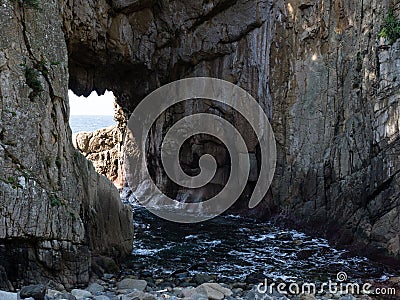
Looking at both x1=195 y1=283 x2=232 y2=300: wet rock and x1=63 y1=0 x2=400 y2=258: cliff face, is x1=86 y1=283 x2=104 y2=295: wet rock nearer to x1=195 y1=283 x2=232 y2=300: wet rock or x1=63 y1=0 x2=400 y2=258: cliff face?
x1=195 y1=283 x2=232 y2=300: wet rock

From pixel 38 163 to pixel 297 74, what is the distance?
1479 cm

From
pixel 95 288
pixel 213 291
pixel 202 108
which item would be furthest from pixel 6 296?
pixel 202 108

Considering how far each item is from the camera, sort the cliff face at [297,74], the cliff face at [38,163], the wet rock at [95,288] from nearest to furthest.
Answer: the cliff face at [38,163]
the wet rock at [95,288]
the cliff face at [297,74]

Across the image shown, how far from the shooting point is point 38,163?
985cm

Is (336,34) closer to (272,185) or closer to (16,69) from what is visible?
(272,185)

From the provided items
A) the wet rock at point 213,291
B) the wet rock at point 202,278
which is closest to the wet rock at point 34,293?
the wet rock at point 213,291

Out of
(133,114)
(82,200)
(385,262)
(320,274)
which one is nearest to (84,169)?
(82,200)

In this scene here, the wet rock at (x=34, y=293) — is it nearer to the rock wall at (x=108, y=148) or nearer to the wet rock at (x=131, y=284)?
the wet rock at (x=131, y=284)

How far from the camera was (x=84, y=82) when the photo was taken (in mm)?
23453

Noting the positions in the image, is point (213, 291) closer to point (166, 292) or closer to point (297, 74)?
point (166, 292)

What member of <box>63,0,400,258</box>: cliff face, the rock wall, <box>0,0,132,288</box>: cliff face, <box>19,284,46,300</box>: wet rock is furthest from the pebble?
the rock wall

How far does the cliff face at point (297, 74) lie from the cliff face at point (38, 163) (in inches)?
300

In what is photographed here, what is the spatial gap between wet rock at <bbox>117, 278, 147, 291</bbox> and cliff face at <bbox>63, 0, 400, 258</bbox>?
8099mm

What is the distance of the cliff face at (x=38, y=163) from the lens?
9.07m
